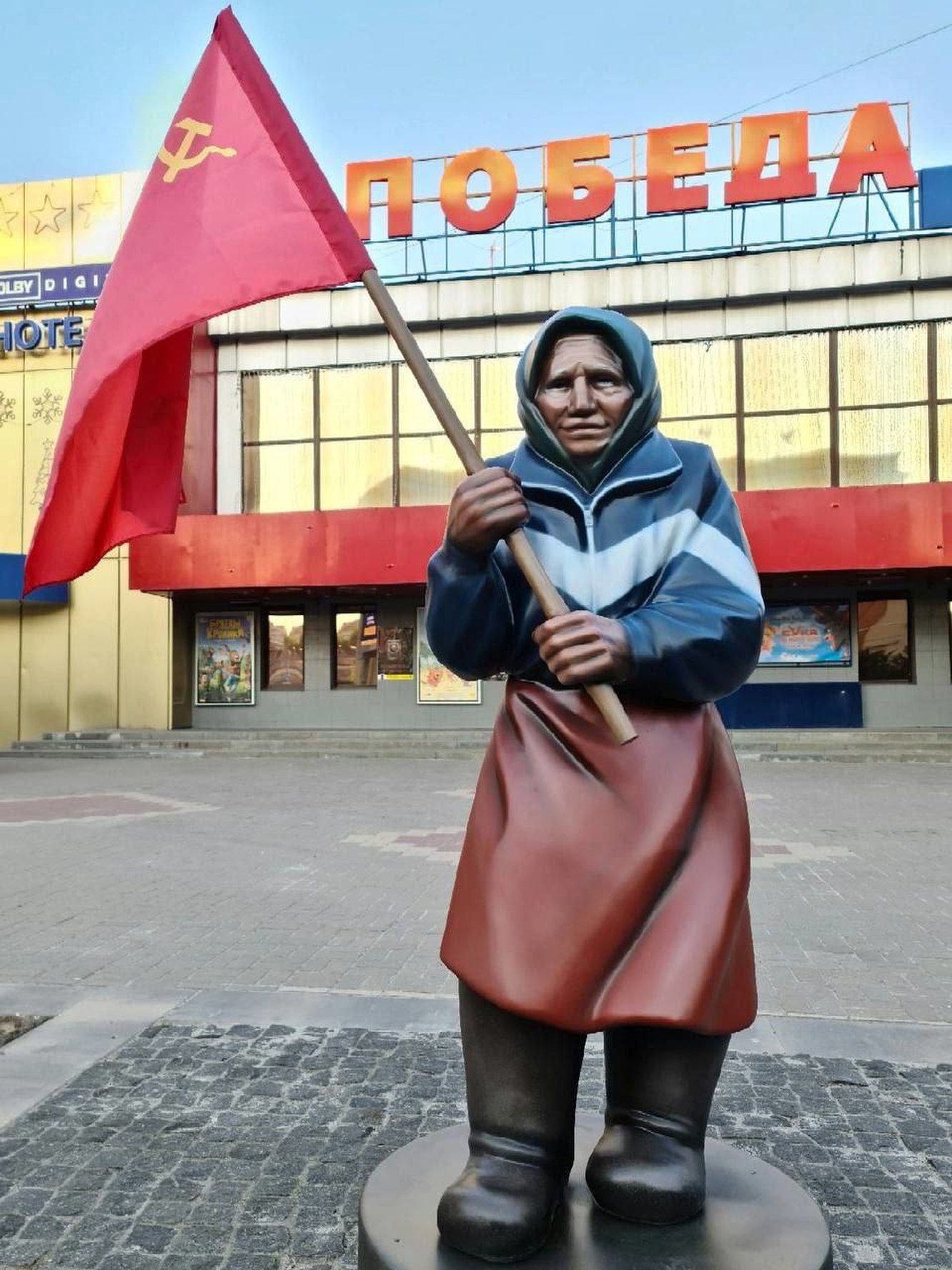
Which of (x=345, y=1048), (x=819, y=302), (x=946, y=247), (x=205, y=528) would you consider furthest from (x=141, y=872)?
(x=946, y=247)

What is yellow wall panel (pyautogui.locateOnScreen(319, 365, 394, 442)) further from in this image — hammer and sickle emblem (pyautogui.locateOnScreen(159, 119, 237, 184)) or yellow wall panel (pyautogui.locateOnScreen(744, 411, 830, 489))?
hammer and sickle emblem (pyautogui.locateOnScreen(159, 119, 237, 184))

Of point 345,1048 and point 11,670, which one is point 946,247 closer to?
point 345,1048

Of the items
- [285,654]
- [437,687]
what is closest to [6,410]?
[285,654]

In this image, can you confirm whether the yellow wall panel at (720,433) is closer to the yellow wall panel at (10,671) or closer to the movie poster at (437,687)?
the movie poster at (437,687)

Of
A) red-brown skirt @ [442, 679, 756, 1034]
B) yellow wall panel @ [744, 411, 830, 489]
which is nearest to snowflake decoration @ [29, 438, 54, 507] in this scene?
yellow wall panel @ [744, 411, 830, 489]

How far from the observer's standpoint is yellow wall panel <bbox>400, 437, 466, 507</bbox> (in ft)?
59.3

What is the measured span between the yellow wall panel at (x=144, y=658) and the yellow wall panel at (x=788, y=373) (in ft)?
36.9

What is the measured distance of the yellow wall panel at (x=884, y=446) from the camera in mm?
16625

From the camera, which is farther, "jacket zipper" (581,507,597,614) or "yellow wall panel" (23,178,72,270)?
"yellow wall panel" (23,178,72,270)

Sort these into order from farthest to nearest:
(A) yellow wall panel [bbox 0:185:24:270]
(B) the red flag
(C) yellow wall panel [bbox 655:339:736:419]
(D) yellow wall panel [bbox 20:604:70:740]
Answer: (A) yellow wall panel [bbox 0:185:24:270] → (D) yellow wall panel [bbox 20:604:70:740] → (C) yellow wall panel [bbox 655:339:736:419] → (B) the red flag

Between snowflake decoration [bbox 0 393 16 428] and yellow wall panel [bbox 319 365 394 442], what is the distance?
6029 millimetres

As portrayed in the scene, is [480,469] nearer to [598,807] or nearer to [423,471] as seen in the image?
[598,807]

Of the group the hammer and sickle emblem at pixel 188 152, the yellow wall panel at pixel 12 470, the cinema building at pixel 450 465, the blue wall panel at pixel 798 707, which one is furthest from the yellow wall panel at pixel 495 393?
the hammer and sickle emblem at pixel 188 152

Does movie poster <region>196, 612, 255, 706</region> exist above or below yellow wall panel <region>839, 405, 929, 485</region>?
below
